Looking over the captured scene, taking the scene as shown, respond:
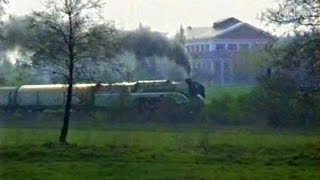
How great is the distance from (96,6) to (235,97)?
12.9 meters

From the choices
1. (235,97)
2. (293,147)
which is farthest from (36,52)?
(235,97)

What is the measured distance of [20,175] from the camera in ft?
41.4

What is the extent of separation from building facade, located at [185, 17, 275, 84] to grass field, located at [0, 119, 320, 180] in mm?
8459

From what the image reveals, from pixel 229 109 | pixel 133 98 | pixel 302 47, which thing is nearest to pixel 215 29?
pixel 229 109

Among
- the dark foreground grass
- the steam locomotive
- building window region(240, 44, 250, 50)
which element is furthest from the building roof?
the dark foreground grass

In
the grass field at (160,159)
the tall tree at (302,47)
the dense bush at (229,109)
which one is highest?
the tall tree at (302,47)

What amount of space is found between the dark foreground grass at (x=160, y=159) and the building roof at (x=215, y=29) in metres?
9.19

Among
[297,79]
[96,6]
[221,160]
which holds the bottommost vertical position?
[221,160]

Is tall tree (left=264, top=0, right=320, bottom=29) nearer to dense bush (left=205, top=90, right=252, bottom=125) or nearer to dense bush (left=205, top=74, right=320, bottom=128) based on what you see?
dense bush (left=205, top=74, right=320, bottom=128)

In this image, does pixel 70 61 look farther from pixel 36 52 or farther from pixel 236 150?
pixel 236 150

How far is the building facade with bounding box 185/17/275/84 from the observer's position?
2836 centimetres

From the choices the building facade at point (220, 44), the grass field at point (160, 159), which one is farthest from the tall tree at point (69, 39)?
the building facade at point (220, 44)

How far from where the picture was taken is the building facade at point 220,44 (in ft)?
93.0

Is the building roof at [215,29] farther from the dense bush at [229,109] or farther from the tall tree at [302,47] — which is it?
the tall tree at [302,47]
